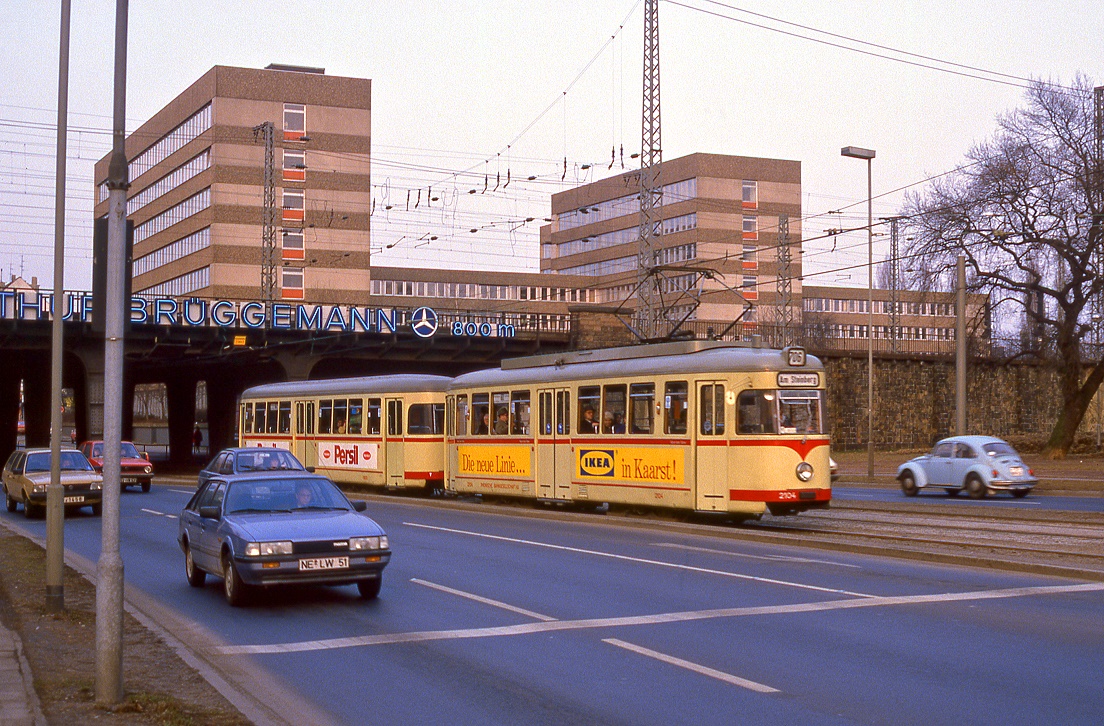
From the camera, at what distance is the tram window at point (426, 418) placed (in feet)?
106

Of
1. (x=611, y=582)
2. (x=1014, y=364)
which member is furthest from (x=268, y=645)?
(x=1014, y=364)

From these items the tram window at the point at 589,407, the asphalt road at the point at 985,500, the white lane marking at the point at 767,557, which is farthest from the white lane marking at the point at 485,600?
the asphalt road at the point at 985,500

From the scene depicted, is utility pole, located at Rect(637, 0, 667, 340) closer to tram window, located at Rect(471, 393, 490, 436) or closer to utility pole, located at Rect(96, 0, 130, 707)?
tram window, located at Rect(471, 393, 490, 436)

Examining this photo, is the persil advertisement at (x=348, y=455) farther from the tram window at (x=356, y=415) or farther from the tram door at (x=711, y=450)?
the tram door at (x=711, y=450)

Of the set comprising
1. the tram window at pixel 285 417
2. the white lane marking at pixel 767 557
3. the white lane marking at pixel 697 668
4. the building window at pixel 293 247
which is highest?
the building window at pixel 293 247

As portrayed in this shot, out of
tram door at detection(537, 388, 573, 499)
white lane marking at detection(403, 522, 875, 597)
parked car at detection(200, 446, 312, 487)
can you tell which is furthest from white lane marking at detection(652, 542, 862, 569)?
tram door at detection(537, 388, 573, 499)

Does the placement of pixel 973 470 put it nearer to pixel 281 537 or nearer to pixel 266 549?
pixel 281 537

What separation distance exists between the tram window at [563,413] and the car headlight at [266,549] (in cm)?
1405

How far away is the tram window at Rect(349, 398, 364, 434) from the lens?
3475 centimetres

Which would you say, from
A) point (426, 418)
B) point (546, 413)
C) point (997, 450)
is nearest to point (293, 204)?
point (426, 418)

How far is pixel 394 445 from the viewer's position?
33.5m

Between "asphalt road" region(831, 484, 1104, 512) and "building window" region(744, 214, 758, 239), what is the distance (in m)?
67.4

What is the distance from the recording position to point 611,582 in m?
14.4

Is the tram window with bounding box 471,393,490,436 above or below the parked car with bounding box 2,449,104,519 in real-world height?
above
